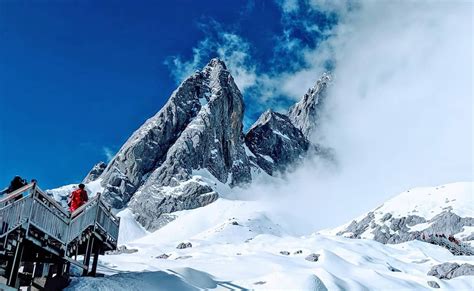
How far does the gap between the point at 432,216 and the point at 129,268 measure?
12966cm

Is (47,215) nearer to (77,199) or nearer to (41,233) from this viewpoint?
(41,233)

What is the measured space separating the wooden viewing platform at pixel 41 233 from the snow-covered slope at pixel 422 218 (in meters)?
108

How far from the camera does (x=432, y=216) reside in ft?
483

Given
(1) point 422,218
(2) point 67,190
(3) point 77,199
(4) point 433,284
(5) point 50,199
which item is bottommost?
(5) point 50,199

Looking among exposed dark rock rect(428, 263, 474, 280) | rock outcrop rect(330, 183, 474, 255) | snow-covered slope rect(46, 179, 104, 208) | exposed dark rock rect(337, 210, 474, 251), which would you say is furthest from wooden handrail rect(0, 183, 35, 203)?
snow-covered slope rect(46, 179, 104, 208)

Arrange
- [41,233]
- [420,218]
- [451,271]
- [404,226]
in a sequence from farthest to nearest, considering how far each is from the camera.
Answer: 1. [420,218]
2. [404,226]
3. [451,271]
4. [41,233]

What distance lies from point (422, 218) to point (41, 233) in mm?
140684

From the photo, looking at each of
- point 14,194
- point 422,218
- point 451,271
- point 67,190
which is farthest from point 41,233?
point 67,190

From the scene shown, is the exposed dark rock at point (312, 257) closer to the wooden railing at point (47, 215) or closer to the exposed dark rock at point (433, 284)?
the exposed dark rock at point (433, 284)

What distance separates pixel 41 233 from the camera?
1842 centimetres

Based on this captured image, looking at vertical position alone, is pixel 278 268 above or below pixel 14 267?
above

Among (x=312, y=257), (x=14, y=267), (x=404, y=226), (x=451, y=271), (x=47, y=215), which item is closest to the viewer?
(x=14, y=267)

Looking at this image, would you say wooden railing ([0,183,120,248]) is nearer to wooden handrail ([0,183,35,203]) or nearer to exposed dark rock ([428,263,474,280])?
wooden handrail ([0,183,35,203])

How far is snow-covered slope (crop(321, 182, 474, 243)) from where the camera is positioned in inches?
5276
